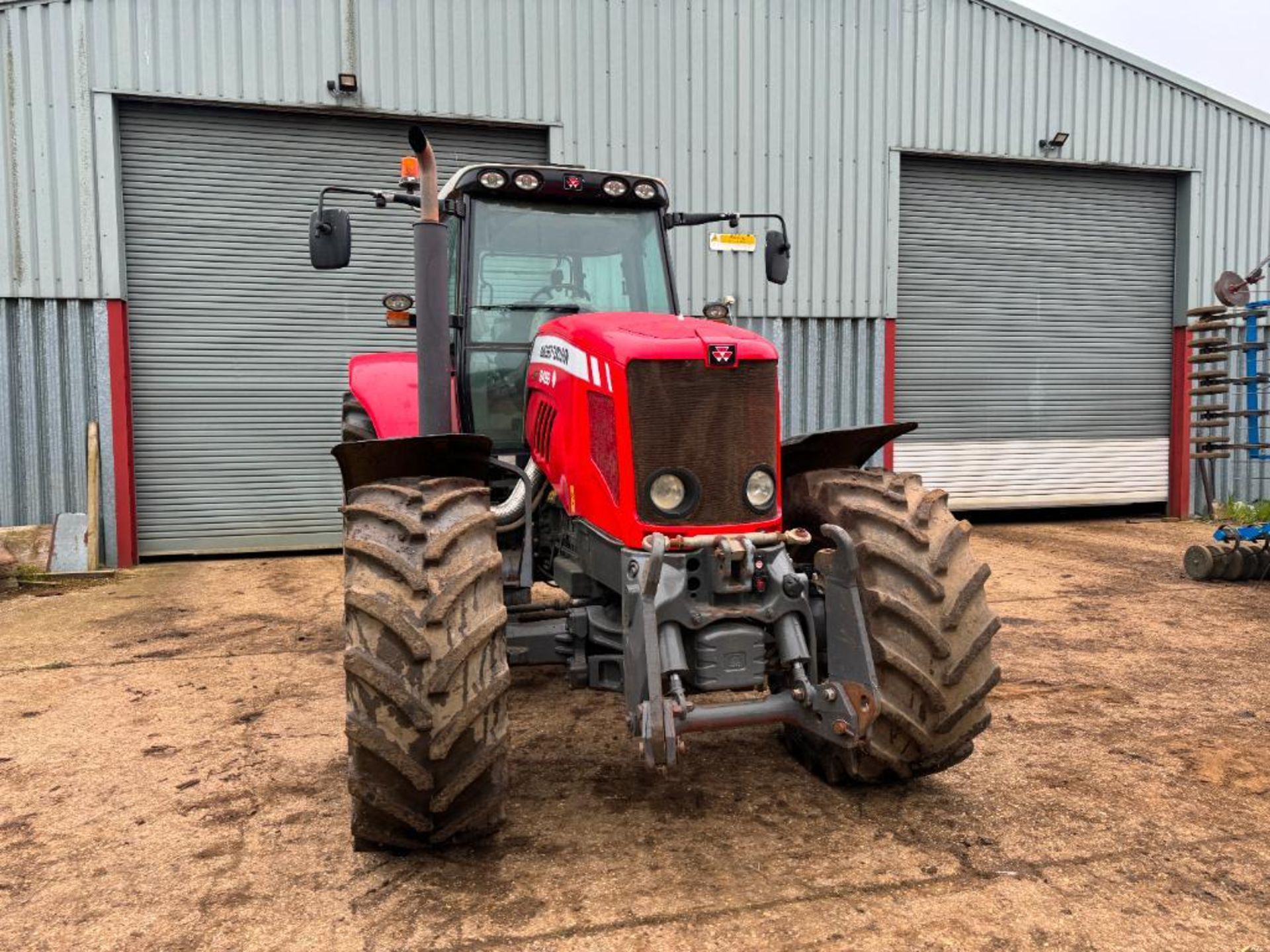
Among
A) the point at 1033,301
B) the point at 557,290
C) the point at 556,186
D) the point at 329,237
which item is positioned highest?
the point at 1033,301

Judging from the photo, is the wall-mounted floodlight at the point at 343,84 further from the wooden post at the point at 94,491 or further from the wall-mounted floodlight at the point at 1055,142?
the wall-mounted floodlight at the point at 1055,142

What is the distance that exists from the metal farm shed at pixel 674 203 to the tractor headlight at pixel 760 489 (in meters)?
6.65

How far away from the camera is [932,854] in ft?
9.66

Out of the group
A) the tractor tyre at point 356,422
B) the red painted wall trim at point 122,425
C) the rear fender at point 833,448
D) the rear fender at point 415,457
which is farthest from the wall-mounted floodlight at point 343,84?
the rear fender at point 833,448

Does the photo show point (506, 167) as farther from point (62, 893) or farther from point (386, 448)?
point (62, 893)

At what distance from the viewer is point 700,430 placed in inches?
125

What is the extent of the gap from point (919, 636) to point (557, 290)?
2190mm

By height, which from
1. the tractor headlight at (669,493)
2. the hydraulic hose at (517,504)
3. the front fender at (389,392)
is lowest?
the hydraulic hose at (517,504)

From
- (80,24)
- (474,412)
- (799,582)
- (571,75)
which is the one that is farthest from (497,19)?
(799,582)

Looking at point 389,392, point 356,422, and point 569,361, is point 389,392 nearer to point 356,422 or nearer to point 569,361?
point 356,422

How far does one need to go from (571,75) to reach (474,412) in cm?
613

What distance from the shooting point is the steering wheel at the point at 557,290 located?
4.27 metres

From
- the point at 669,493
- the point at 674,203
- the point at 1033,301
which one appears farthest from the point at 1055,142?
the point at 669,493

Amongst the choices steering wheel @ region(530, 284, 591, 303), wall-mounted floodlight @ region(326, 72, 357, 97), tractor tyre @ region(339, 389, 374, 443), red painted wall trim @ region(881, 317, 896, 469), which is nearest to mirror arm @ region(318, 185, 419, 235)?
steering wheel @ region(530, 284, 591, 303)
